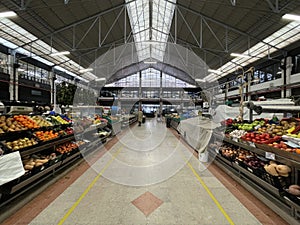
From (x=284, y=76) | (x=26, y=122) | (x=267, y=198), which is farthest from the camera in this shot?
(x=284, y=76)

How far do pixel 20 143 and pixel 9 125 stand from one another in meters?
0.42

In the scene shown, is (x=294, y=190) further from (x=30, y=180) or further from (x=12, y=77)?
(x=12, y=77)

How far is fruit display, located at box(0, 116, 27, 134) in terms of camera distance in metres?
2.84

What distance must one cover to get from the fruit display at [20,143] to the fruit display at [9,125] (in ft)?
0.66

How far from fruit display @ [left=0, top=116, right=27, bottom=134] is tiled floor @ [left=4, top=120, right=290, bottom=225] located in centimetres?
120

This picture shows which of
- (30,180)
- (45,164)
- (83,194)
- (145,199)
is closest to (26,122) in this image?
(45,164)

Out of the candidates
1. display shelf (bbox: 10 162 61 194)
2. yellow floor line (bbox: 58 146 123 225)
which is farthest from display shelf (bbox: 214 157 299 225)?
display shelf (bbox: 10 162 61 194)

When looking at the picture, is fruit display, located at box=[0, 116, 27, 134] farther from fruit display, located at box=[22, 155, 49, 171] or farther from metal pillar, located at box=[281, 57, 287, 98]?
metal pillar, located at box=[281, 57, 287, 98]

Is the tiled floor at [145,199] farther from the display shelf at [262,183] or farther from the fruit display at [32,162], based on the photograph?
the fruit display at [32,162]

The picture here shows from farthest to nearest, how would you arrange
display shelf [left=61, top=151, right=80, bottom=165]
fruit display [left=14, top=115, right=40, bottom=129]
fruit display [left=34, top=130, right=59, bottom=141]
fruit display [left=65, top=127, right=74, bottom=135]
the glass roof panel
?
1. the glass roof panel
2. fruit display [left=65, top=127, right=74, bottom=135]
3. display shelf [left=61, top=151, right=80, bottom=165]
4. fruit display [left=34, top=130, right=59, bottom=141]
5. fruit display [left=14, top=115, right=40, bottom=129]

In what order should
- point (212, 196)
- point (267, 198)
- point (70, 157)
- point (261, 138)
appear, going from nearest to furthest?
point (267, 198) → point (212, 196) → point (261, 138) → point (70, 157)

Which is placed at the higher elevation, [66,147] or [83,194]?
[66,147]

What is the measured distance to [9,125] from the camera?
301 cm

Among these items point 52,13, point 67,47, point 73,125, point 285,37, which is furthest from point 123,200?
point 67,47
